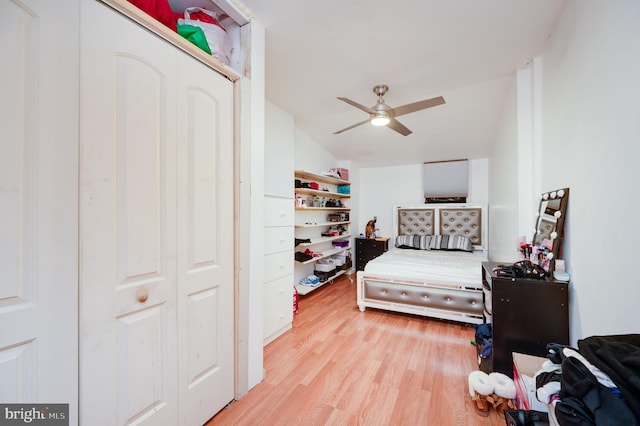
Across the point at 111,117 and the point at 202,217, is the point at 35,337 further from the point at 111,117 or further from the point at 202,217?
the point at 111,117

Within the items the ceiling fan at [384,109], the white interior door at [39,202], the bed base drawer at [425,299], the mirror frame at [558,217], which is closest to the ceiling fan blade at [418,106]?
the ceiling fan at [384,109]

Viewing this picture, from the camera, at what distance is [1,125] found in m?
0.78

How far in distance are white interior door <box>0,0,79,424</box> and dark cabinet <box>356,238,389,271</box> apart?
4159mm

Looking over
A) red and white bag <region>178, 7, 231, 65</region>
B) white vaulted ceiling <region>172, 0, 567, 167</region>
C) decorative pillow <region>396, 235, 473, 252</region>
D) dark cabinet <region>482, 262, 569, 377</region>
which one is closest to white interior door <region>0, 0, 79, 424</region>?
red and white bag <region>178, 7, 231, 65</region>

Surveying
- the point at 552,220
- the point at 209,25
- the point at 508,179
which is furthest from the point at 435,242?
the point at 209,25

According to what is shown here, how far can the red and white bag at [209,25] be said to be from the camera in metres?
1.47

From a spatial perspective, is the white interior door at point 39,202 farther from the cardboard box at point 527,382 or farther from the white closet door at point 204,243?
the cardboard box at point 527,382

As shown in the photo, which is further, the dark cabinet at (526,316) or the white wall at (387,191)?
the white wall at (387,191)

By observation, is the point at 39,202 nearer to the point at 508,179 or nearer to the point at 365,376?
the point at 365,376

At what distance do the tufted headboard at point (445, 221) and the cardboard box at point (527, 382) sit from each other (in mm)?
3264

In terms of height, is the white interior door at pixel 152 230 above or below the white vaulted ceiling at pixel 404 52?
below

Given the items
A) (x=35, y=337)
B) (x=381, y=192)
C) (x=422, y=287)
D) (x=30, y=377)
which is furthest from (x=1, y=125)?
(x=381, y=192)

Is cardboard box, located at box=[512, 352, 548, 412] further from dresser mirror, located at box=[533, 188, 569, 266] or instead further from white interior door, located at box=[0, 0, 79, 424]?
white interior door, located at box=[0, 0, 79, 424]

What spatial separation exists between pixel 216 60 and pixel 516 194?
2.64 metres
